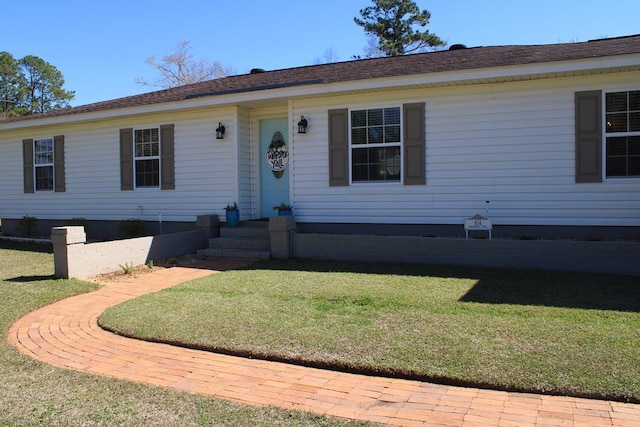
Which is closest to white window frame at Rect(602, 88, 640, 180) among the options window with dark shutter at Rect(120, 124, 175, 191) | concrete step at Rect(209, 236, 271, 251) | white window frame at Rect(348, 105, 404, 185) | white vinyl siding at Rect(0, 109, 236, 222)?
white window frame at Rect(348, 105, 404, 185)

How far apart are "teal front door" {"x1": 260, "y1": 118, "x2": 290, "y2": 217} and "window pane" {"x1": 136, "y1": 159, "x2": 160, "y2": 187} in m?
2.62

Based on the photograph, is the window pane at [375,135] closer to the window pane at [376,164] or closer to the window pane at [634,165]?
the window pane at [376,164]

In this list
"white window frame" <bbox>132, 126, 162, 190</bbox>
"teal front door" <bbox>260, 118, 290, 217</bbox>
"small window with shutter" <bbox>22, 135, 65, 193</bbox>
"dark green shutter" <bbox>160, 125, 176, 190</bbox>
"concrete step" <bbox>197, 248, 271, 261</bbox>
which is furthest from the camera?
"small window with shutter" <bbox>22, 135, 65, 193</bbox>

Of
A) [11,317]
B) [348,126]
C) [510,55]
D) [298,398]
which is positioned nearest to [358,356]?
[298,398]

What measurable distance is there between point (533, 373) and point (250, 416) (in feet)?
7.06

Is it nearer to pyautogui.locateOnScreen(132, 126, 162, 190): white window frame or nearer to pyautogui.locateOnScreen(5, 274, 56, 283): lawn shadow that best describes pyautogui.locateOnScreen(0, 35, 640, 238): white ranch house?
pyautogui.locateOnScreen(132, 126, 162, 190): white window frame

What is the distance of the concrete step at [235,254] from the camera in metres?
9.74

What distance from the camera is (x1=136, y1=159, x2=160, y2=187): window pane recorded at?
40.4 feet

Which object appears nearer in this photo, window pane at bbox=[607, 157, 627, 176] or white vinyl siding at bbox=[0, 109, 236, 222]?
window pane at bbox=[607, 157, 627, 176]

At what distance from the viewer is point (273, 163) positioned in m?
11.8

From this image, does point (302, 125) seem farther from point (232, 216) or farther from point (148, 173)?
point (148, 173)

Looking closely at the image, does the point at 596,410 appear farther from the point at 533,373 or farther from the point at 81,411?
the point at 81,411

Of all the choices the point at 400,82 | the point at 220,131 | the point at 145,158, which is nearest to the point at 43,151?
the point at 145,158

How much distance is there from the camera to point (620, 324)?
16.2ft
